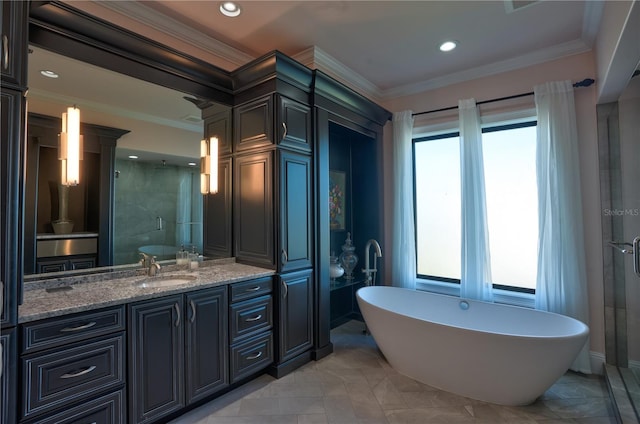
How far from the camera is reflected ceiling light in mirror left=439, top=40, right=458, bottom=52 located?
2742mm

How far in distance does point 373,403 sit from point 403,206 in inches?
79.9

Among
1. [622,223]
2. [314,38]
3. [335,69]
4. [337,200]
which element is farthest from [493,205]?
[314,38]

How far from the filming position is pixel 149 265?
2305 mm

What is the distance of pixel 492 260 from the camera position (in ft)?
10.7

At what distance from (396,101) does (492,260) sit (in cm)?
213

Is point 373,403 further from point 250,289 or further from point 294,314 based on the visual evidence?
point 250,289

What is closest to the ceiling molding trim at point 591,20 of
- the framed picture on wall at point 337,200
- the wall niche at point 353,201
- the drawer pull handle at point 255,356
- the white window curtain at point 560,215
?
the white window curtain at point 560,215

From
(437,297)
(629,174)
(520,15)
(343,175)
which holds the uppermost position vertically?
(520,15)

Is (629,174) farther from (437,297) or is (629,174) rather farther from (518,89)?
(437,297)

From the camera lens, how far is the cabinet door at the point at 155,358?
1757 mm

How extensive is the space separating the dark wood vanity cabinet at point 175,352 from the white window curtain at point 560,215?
2.73 meters

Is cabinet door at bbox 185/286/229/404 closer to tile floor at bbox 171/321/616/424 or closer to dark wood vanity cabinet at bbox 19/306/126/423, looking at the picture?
tile floor at bbox 171/321/616/424

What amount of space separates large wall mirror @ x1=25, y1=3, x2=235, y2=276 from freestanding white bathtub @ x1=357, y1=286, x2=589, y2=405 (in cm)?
188

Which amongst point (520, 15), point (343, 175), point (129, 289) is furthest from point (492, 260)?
point (129, 289)
